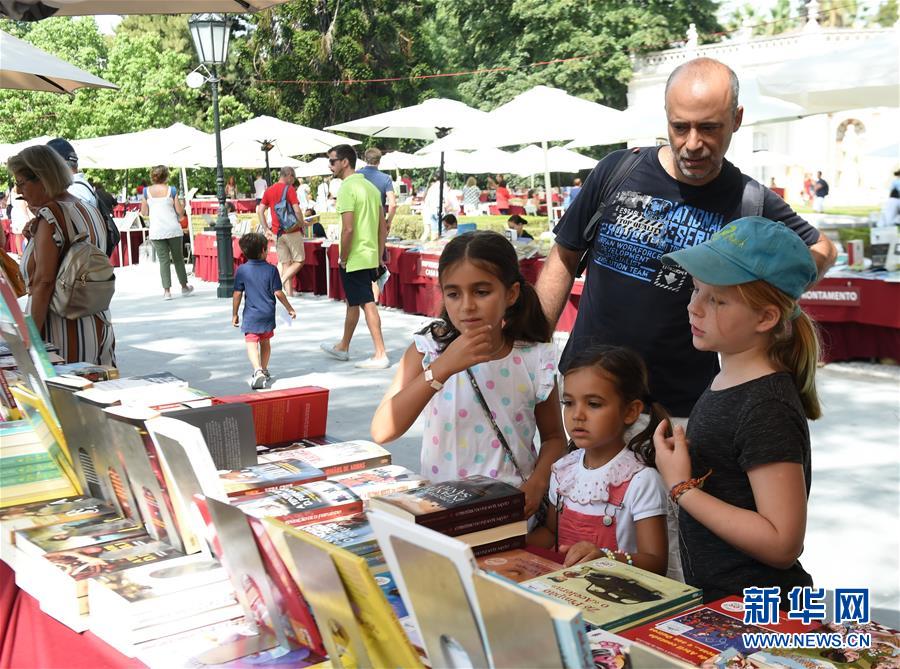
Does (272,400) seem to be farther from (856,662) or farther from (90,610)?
(856,662)

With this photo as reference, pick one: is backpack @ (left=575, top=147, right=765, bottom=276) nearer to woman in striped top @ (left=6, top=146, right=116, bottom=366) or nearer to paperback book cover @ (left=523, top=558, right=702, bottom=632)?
paperback book cover @ (left=523, top=558, right=702, bottom=632)

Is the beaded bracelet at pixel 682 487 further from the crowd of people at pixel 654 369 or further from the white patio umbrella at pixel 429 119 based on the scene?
the white patio umbrella at pixel 429 119

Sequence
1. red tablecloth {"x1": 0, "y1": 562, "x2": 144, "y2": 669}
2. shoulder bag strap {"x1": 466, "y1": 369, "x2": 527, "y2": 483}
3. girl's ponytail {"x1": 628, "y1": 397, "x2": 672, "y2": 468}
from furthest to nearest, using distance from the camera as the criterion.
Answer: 1. shoulder bag strap {"x1": 466, "y1": 369, "x2": 527, "y2": 483}
2. girl's ponytail {"x1": 628, "y1": 397, "x2": 672, "y2": 468}
3. red tablecloth {"x1": 0, "y1": 562, "x2": 144, "y2": 669}

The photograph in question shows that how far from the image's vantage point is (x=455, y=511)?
2051 mm

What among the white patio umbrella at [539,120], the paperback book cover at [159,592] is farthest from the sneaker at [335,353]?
the paperback book cover at [159,592]

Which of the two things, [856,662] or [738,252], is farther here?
[738,252]

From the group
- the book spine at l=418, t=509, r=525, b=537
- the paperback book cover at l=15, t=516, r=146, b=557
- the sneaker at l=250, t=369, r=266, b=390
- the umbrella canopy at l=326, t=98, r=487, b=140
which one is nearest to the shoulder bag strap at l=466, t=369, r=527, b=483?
the book spine at l=418, t=509, r=525, b=537

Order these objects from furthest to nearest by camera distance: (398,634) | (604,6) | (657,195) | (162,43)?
(162,43), (604,6), (657,195), (398,634)

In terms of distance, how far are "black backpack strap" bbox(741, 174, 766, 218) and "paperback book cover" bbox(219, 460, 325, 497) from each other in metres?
1.49

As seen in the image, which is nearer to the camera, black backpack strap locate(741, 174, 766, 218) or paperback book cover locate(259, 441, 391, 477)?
paperback book cover locate(259, 441, 391, 477)

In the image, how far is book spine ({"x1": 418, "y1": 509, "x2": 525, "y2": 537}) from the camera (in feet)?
6.66

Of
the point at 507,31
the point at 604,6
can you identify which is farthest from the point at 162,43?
the point at 604,6

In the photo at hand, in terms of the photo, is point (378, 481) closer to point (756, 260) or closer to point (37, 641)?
point (37, 641)

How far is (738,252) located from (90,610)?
1.55m
